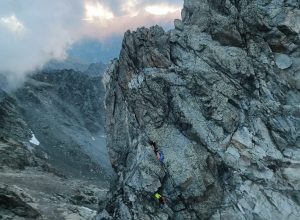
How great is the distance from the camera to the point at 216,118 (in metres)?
41.1

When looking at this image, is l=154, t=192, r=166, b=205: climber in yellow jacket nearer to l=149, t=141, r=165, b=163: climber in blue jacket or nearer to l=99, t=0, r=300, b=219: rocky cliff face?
l=99, t=0, r=300, b=219: rocky cliff face

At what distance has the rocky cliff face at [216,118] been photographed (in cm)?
3838

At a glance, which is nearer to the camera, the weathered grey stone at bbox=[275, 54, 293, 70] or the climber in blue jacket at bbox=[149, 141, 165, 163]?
the climber in blue jacket at bbox=[149, 141, 165, 163]

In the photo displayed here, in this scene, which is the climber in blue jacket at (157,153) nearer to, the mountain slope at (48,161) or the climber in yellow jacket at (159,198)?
the climber in yellow jacket at (159,198)

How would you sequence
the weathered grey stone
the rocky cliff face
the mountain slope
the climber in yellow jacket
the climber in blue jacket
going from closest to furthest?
the rocky cliff face
the climber in yellow jacket
the climber in blue jacket
the weathered grey stone
the mountain slope

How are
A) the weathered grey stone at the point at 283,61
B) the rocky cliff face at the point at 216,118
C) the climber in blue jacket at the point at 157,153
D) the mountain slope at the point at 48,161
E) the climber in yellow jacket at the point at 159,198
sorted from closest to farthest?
1. the rocky cliff face at the point at 216,118
2. the climber in yellow jacket at the point at 159,198
3. the climber in blue jacket at the point at 157,153
4. the weathered grey stone at the point at 283,61
5. the mountain slope at the point at 48,161

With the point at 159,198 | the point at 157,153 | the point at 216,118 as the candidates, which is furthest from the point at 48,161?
the point at 216,118

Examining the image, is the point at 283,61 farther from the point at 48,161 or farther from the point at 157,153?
the point at 48,161

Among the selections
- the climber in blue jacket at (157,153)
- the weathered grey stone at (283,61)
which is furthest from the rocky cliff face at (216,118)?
the climber in blue jacket at (157,153)

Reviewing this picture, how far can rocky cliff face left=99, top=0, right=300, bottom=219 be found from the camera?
1511 inches

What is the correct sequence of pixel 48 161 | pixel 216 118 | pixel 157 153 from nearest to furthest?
pixel 157 153 → pixel 216 118 → pixel 48 161

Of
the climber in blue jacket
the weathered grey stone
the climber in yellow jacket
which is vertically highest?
the weathered grey stone

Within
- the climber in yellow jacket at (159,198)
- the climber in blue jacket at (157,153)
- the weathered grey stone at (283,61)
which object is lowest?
the climber in yellow jacket at (159,198)

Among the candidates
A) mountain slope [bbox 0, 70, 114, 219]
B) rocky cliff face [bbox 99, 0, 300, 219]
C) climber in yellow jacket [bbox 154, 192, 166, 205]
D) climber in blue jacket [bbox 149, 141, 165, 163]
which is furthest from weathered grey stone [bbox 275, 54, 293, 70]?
mountain slope [bbox 0, 70, 114, 219]
